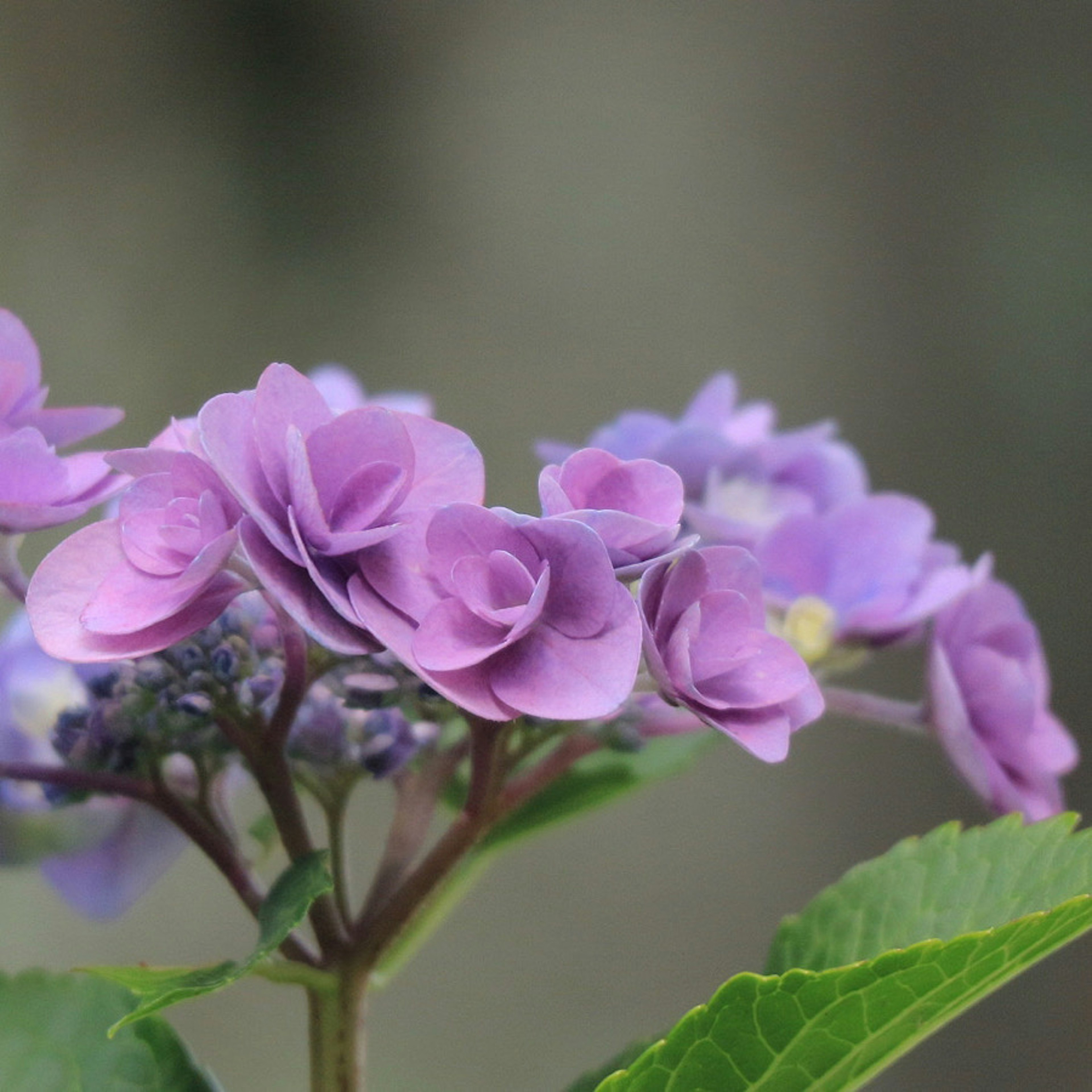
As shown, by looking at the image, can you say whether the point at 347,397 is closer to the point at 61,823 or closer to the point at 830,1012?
the point at 61,823

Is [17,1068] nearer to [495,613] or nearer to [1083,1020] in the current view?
[495,613]

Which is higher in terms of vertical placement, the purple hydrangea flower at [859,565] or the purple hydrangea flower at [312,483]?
the purple hydrangea flower at [312,483]

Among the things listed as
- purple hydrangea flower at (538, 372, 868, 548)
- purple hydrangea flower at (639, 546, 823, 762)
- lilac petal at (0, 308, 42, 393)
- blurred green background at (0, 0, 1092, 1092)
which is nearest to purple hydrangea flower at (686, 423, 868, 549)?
purple hydrangea flower at (538, 372, 868, 548)

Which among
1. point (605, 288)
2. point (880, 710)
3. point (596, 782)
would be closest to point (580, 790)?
point (596, 782)

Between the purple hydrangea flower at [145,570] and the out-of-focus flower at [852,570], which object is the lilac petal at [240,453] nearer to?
the purple hydrangea flower at [145,570]

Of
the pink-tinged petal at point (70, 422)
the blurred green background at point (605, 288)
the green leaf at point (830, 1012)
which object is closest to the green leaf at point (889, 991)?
the green leaf at point (830, 1012)

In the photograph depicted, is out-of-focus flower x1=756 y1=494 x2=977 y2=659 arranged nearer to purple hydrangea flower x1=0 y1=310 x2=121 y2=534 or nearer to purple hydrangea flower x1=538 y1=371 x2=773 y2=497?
purple hydrangea flower x1=538 y1=371 x2=773 y2=497
